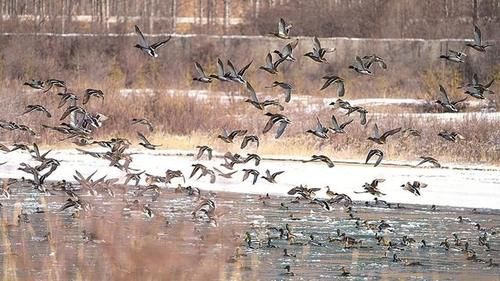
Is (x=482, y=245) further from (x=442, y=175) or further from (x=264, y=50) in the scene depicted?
(x=264, y=50)

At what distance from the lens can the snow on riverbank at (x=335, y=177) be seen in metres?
19.8

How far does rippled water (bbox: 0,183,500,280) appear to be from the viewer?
1259 cm

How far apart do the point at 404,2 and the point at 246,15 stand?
26.2 ft

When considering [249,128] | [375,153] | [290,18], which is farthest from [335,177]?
[290,18]

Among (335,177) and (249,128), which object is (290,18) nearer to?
(249,128)

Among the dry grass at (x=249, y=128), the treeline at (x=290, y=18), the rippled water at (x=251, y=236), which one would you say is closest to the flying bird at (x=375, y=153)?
the rippled water at (x=251, y=236)

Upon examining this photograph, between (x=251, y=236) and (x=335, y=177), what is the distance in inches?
295

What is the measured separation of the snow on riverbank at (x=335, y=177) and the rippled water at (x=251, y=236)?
Result: 3.93ft

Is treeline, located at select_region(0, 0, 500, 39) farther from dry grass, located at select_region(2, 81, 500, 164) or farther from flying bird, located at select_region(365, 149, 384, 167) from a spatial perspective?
flying bird, located at select_region(365, 149, 384, 167)

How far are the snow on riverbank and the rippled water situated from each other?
3.93 ft

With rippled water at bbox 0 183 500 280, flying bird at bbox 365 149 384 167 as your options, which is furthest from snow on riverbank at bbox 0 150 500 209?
rippled water at bbox 0 183 500 280

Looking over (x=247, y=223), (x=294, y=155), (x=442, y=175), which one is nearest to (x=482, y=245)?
(x=247, y=223)

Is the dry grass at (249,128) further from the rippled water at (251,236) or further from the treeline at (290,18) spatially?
the treeline at (290,18)

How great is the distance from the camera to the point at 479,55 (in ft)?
129
